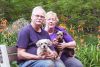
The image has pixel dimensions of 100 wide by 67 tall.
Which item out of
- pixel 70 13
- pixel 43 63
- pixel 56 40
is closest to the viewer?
pixel 43 63

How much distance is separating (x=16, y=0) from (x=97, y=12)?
9.31 ft

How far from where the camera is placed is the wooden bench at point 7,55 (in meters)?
6.07

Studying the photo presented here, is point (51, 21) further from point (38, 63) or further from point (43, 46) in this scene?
point (38, 63)

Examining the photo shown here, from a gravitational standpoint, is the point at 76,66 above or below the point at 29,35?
below

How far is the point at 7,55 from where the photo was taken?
6.14 m

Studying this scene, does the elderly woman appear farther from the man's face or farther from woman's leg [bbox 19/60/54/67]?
woman's leg [bbox 19/60/54/67]

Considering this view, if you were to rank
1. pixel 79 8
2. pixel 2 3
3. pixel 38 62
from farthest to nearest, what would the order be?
pixel 2 3, pixel 79 8, pixel 38 62

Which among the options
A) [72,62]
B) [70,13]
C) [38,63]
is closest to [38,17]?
[38,63]

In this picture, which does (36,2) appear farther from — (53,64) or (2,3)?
(53,64)

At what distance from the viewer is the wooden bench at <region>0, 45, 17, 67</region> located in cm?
607

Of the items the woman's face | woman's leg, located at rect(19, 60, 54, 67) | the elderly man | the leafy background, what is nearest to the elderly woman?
the woman's face

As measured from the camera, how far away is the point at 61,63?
611 cm

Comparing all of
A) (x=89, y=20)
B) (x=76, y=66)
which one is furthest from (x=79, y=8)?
(x=76, y=66)

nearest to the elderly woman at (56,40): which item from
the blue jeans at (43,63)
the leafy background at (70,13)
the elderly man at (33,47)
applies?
the elderly man at (33,47)
